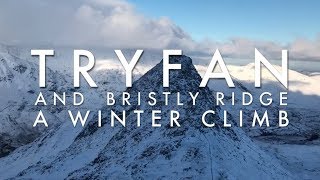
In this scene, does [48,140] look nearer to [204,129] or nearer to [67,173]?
[67,173]

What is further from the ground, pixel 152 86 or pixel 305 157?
pixel 152 86

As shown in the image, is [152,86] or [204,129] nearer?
[204,129]

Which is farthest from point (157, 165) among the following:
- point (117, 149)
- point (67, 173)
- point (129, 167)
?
point (67, 173)

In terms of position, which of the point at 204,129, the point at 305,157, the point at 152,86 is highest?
the point at 152,86

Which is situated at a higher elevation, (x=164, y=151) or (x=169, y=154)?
(x=164, y=151)

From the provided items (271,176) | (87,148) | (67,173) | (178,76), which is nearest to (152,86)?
(178,76)

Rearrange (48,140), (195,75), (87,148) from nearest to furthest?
1. (87,148)
2. (195,75)
3. (48,140)

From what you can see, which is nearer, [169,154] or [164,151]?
[169,154]

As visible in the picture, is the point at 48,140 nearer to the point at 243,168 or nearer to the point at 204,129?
the point at 204,129

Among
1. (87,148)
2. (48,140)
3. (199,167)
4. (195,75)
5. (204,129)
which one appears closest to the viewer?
(199,167)
